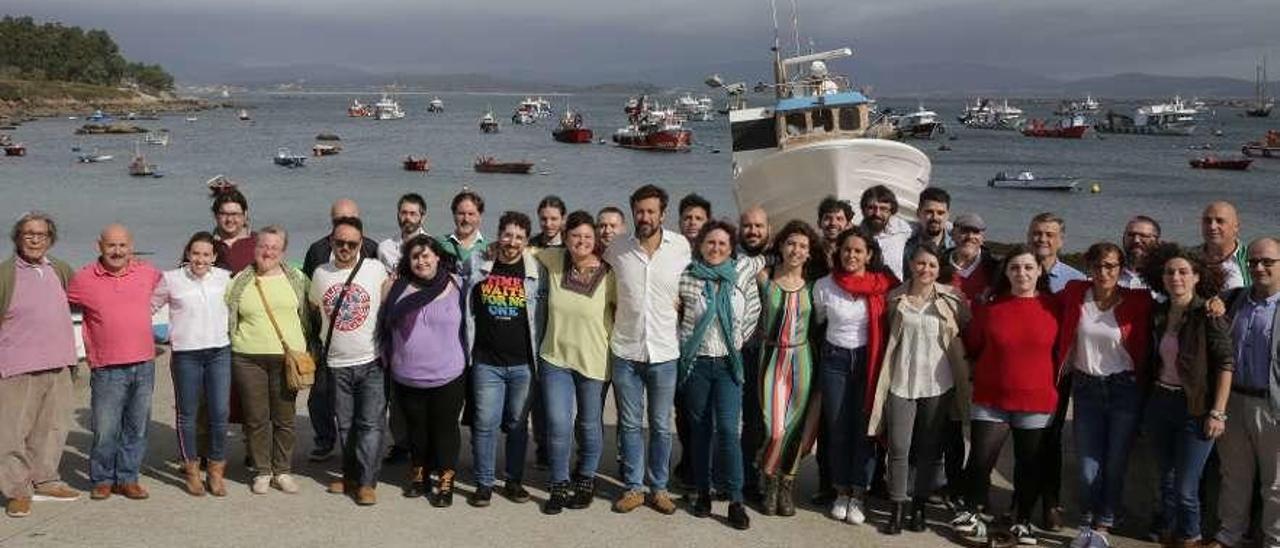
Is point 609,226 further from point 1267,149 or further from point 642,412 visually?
point 1267,149

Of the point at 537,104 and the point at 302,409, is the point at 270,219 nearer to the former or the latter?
the point at 302,409

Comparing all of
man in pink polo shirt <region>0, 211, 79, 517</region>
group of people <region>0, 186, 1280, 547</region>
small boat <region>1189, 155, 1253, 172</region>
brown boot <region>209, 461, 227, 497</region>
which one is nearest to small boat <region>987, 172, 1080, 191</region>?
small boat <region>1189, 155, 1253, 172</region>

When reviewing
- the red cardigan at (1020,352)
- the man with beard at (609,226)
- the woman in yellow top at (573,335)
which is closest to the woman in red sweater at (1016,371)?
the red cardigan at (1020,352)

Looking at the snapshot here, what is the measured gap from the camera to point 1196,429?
15.2 ft

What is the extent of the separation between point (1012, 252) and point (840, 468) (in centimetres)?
138

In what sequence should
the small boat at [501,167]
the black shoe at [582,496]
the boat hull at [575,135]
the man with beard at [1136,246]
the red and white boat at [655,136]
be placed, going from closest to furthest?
the man with beard at [1136,246] < the black shoe at [582,496] < the small boat at [501,167] < the red and white boat at [655,136] < the boat hull at [575,135]

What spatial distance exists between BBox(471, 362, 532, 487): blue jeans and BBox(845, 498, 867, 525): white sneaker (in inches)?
67.7

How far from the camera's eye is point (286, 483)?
5.57 metres

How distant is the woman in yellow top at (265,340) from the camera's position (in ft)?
17.6

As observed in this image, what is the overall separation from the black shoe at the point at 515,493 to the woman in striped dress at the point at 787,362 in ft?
4.14

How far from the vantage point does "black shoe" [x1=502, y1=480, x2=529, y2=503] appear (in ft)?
18.1

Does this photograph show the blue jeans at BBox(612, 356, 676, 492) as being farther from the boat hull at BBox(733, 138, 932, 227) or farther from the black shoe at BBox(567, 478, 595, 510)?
Result: the boat hull at BBox(733, 138, 932, 227)

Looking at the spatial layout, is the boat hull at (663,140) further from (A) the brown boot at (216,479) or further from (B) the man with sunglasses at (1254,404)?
(B) the man with sunglasses at (1254,404)

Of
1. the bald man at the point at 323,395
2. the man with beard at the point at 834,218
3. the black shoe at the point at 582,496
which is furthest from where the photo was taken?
the man with beard at the point at 834,218
